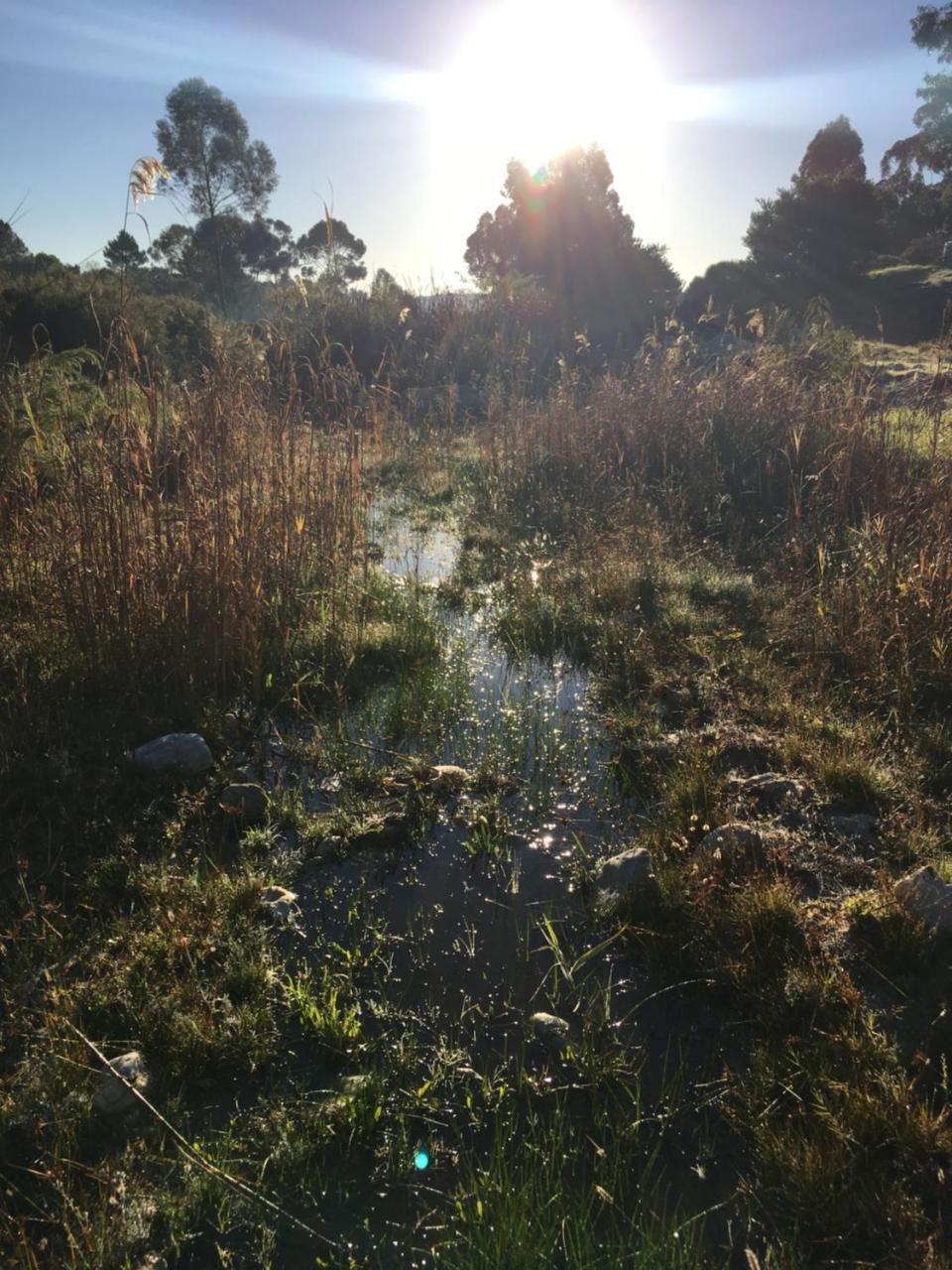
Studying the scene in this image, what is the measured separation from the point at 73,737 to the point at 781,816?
3082mm

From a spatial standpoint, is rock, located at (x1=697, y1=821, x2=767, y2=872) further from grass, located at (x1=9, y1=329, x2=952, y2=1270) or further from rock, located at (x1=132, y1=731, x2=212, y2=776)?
rock, located at (x1=132, y1=731, x2=212, y2=776)

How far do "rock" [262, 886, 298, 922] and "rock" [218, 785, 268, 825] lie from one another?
510 mm

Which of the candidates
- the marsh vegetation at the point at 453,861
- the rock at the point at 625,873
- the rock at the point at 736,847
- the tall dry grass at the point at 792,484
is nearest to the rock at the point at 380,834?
the marsh vegetation at the point at 453,861

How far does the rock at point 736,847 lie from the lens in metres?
2.96

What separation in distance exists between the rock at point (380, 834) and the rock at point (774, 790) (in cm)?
145

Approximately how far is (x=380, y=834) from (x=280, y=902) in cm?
55

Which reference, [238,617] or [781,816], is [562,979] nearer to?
[781,816]

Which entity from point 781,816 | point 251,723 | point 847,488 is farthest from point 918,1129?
point 847,488

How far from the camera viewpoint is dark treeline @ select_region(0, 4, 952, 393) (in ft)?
36.9

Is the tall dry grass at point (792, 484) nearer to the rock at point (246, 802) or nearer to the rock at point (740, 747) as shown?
the rock at point (740, 747)

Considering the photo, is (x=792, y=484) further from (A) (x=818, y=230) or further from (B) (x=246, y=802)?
(A) (x=818, y=230)

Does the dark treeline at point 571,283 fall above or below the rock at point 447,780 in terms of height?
above

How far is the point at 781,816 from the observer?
3305mm

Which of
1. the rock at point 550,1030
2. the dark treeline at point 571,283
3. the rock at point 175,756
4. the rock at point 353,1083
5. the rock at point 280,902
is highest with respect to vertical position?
the dark treeline at point 571,283
